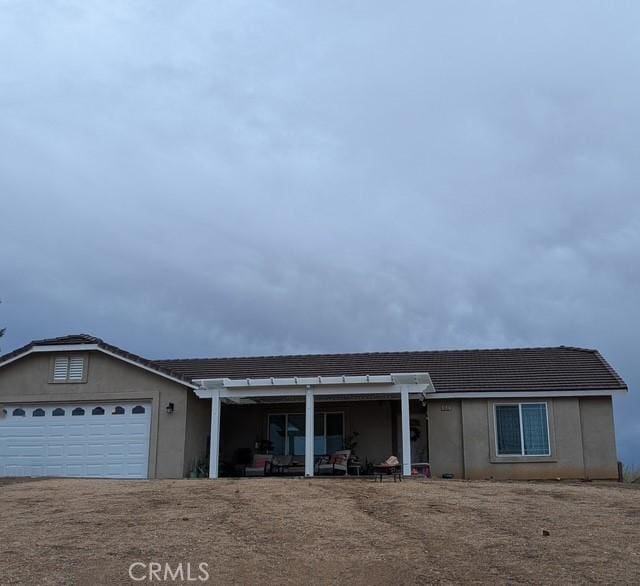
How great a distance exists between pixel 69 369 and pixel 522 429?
43.9ft

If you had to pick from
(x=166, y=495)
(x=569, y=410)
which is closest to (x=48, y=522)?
(x=166, y=495)

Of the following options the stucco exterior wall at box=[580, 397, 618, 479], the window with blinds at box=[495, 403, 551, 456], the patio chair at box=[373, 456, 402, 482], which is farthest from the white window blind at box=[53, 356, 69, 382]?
the stucco exterior wall at box=[580, 397, 618, 479]

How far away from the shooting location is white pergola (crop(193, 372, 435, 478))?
2166 centimetres

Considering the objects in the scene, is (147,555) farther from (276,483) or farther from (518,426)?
(518,426)

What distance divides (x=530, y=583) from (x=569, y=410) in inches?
576

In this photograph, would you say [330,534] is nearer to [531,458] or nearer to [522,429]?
[531,458]

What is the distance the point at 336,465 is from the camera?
73.4ft

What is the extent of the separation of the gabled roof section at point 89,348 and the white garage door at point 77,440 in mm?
1179

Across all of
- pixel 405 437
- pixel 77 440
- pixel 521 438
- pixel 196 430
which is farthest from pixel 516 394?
pixel 77 440

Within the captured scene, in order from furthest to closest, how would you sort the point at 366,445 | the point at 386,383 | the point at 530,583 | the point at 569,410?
the point at 366,445
the point at 569,410
the point at 386,383
the point at 530,583

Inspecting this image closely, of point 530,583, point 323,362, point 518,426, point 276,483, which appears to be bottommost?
point 530,583

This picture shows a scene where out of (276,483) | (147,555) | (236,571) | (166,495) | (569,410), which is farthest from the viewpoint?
(569,410)

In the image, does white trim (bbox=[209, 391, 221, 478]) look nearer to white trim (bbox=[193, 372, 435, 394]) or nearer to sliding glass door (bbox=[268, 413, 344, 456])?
white trim (bbox=[193, 372, 435, 394])

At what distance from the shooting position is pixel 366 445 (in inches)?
993
